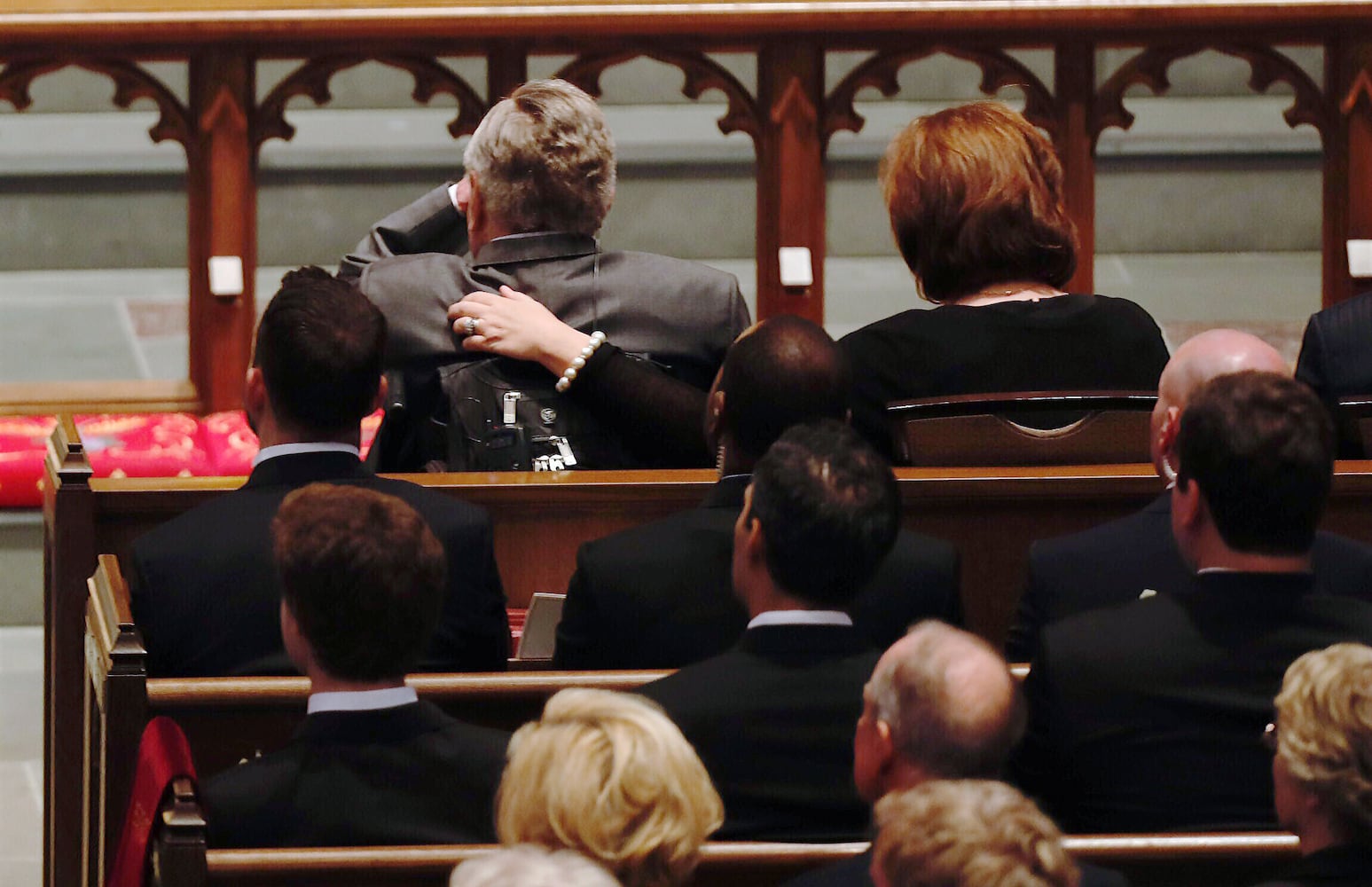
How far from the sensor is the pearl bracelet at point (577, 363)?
11.2ft

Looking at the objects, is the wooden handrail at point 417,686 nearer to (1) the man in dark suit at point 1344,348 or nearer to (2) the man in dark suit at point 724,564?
(2) the man in dark suit at point 724,564

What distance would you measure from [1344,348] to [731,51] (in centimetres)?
239

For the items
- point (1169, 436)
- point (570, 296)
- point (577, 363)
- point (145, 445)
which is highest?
point (570, 296)

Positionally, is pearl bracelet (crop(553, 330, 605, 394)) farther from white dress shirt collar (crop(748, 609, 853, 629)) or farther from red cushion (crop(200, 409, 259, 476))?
red cushion (crop(200, 409, 259, 476))

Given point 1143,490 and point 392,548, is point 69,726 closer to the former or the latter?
point 392,548

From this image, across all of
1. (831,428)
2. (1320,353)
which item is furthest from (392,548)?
(1320,353)

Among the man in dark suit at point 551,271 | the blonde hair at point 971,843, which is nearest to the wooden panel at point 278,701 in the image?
the man in dark suit at point 551,271

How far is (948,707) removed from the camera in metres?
2.26

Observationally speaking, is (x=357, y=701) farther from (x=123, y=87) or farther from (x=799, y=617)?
(x=123, y=87)

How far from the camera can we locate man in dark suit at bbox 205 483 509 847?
7.94 feet

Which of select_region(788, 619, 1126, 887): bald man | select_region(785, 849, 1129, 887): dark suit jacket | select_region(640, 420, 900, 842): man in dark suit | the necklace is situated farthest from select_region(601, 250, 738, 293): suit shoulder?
select_region(785, 849, 1129, 887): dark suit jacket

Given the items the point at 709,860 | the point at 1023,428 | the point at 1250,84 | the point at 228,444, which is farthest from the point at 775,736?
the point at 1250,84

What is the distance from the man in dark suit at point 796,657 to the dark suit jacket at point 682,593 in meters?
0.17

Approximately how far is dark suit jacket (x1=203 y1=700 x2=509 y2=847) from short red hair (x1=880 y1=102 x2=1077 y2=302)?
135 centimetres
